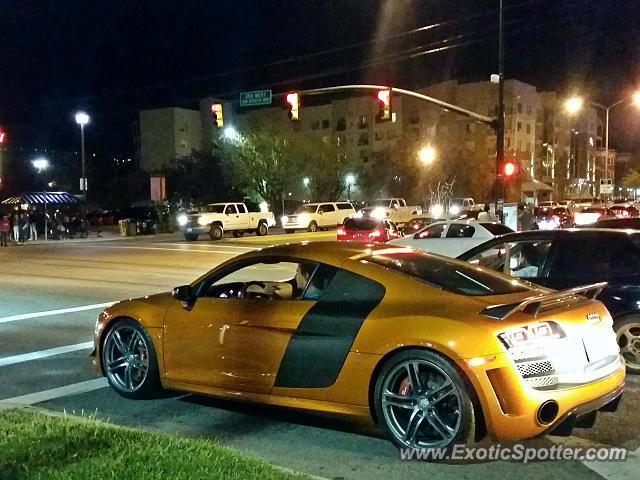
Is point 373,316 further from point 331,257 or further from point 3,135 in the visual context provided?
point 3,135

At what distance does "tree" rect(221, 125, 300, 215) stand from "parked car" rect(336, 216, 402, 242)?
30.9 m

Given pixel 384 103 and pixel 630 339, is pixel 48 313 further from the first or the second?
pixel 384 103

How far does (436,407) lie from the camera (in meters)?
5.34

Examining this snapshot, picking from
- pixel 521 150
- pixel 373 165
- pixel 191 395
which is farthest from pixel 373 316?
pixel 521 150

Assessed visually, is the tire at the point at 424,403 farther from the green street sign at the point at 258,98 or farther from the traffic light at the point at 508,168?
the green street sign at the point at 258,98

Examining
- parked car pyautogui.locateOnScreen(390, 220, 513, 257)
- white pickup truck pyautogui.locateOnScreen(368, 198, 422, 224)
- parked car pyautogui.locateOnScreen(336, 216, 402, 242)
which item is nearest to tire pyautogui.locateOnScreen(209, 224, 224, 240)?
white pickup truck pyautogui.locateOnScreen(368, 198, 422, 224)

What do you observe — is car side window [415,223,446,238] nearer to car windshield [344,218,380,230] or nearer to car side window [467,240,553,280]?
car windshield [344,218,380,230]

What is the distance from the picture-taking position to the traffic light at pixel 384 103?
79.2 ft

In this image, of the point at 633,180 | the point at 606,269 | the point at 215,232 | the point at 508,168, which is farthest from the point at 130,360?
the point at 633,180

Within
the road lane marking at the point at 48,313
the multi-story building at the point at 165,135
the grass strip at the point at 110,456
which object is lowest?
the road lane marking at the point at 48,313

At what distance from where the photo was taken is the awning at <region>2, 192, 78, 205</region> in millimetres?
41594

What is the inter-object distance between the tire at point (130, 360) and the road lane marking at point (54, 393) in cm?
49

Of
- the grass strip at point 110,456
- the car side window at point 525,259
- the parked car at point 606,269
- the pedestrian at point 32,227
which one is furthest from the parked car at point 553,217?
the grass strip at point 110,456

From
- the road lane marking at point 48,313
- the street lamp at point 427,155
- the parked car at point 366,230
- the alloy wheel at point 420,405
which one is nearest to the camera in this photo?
the alloy wheel at point 420,405
